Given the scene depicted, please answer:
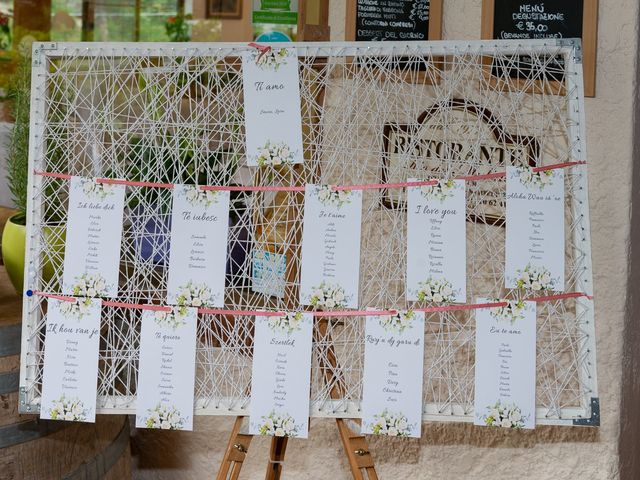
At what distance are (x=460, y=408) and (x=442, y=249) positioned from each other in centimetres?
27

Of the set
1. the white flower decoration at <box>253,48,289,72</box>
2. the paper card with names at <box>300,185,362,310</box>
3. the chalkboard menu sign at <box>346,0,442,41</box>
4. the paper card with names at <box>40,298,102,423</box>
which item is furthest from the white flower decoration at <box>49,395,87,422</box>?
the chalkboard menu sign at <box>346,0,442,41</box>

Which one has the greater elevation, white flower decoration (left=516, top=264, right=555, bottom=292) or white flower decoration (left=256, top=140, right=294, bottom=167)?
white flower decoration (left=256, top=140, right=294, bottom=167)

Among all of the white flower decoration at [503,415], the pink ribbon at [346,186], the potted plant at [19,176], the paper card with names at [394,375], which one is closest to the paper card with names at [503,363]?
the white flower decoration at [503,415]

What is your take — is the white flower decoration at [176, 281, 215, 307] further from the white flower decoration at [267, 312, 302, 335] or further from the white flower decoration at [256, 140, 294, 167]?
the white flower decoration at [256, 140, 294, 167]

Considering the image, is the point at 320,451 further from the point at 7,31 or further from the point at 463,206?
the point at 7,31

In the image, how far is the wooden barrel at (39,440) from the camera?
1.48 m

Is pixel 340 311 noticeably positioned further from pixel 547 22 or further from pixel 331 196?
pixel 547 22

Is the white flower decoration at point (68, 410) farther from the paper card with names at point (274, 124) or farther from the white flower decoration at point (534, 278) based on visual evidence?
the white flower decoration at point (534, 278)

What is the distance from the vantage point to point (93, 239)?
1438 millimetres

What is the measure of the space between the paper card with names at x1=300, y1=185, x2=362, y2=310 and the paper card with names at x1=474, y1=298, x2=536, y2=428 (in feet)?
0.75

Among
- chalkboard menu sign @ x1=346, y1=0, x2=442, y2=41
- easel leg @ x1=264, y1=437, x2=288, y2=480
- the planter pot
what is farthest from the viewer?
chalkboard menu sign @ x1=346, y1=0, x2=442, y2=41

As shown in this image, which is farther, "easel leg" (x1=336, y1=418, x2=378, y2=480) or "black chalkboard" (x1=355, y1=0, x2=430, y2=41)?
"black chalkboard" (x1=355, y1=0, x2=430, y2=41)

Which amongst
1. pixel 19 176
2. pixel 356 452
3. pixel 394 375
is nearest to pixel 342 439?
pixel 356 452

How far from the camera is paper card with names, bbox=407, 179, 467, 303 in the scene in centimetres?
141
